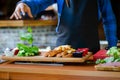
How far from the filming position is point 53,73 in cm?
130

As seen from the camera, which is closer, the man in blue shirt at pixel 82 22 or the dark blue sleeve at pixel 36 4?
the dark blue sleeve at pixel 36 4

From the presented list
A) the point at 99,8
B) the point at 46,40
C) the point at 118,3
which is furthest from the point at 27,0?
the point at 46,40

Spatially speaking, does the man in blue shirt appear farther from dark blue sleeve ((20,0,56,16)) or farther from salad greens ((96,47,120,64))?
salad greens ((96,47,120,64))

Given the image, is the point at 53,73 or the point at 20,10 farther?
the point at 20,10

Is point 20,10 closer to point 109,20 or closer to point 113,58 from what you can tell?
point 113,58

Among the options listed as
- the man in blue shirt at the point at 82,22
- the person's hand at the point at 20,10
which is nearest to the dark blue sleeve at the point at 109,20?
the man in blue shirt at the point at 82,22

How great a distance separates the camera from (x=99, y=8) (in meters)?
1.96

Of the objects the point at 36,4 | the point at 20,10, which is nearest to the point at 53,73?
the point at 20,10

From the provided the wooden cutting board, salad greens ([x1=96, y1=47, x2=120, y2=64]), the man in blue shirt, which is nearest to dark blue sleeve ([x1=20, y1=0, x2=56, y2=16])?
the man in blue shirt

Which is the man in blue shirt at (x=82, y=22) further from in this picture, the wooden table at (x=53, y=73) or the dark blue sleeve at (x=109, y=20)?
the wooden table at (x=53, y=73)

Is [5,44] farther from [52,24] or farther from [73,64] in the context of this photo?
[73,64]

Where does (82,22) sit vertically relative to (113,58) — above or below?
Answer: above

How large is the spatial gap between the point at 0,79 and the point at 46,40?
2.00m

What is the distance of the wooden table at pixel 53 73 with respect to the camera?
1227mm
